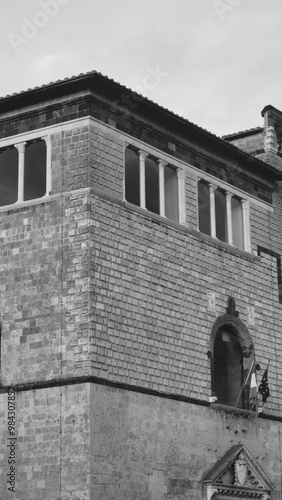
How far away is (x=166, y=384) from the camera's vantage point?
92.9 feet

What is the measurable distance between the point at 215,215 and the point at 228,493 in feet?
27.6

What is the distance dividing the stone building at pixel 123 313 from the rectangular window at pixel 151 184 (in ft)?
0.17

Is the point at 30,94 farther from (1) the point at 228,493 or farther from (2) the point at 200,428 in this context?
(1) the point at 228,493

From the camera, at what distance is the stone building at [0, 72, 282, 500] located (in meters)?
25.9

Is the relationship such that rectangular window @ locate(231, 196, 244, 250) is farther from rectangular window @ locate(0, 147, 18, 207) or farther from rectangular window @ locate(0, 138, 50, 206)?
rectangular window @ locate(0, 147, 18, 207)

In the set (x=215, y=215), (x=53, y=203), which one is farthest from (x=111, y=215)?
(x=215, y=215)

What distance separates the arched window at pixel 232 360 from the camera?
102 feet

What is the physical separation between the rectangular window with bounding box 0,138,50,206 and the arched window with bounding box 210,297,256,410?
698 cm

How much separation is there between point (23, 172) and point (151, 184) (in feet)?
12.6

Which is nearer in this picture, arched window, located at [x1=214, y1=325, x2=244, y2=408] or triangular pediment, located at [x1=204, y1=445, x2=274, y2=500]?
triangular pediment, located at [x1=204, y1=445, x2=274, y2=500]

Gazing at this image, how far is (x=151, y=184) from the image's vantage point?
29.7 metres

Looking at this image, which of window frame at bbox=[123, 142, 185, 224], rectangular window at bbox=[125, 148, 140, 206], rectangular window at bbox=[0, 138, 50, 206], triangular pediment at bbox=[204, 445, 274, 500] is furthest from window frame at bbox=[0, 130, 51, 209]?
triangular pediment at bbox=[204, 445, 274, 500]

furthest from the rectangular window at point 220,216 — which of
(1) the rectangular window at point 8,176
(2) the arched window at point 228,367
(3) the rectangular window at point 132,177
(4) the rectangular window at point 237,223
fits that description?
(1) the rectangular window at point 8,176

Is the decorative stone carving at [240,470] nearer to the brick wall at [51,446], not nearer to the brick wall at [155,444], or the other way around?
the brick wall at [155,444]
